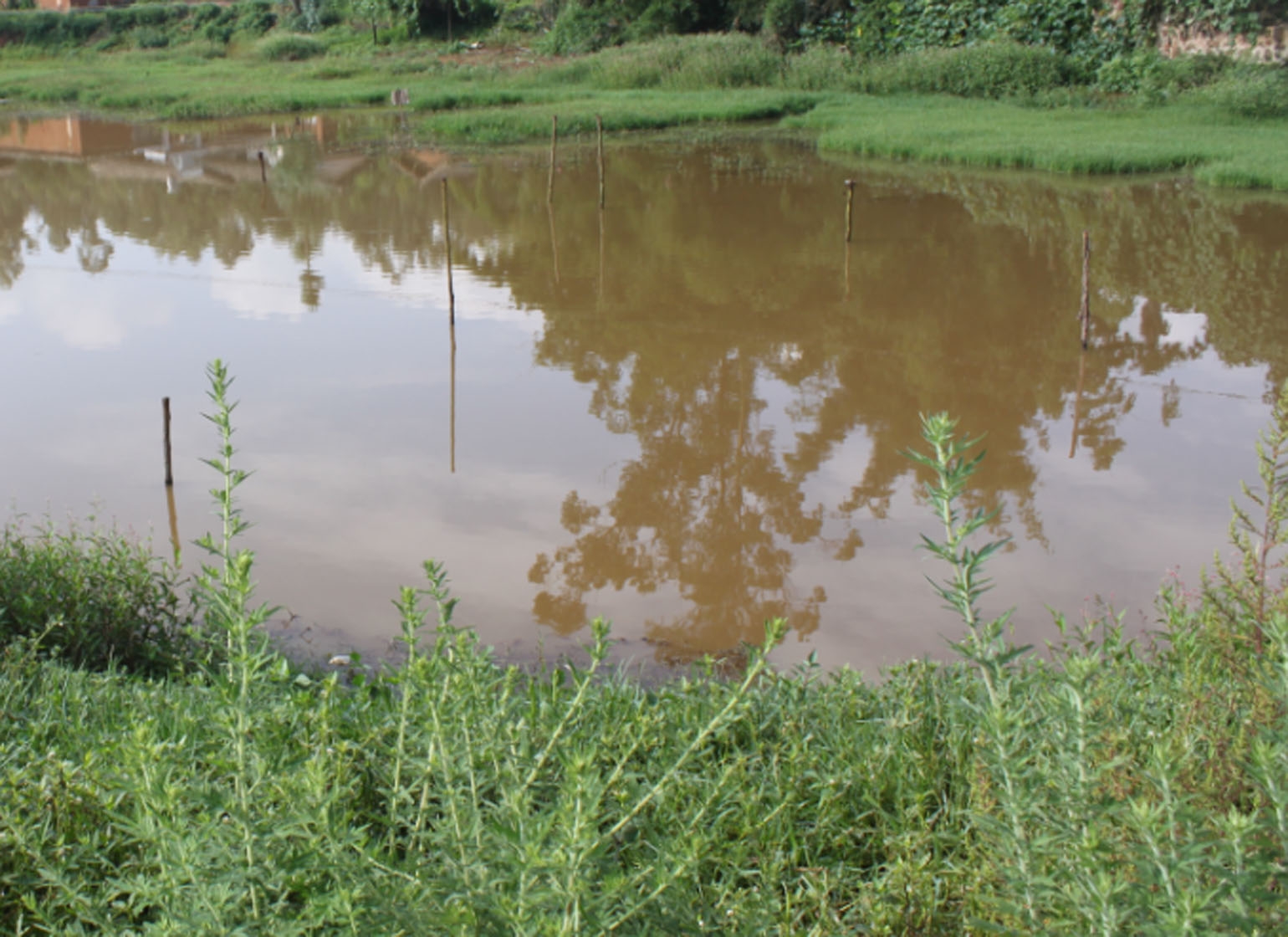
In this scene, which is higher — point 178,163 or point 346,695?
point 178,163

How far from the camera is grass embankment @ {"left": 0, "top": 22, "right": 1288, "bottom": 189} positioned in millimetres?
16922

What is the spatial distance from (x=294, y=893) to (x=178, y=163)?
19.4 m

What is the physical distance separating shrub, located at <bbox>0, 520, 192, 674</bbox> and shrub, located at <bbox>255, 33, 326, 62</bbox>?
34.7m

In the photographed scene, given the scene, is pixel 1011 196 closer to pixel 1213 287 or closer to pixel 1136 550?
pixel 1213 287

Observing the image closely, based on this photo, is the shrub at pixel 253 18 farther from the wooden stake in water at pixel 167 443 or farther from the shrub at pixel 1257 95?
the wooden stake in water at pixel 167 443

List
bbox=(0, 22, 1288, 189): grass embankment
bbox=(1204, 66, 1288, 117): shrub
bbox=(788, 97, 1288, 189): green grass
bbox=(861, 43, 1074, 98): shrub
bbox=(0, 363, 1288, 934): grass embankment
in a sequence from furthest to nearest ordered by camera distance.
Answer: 1. bbox=(861, 43, 1074, 98): shrub
2. bbox=(1204, 66, 1288, 117): shrub
3. bbox=(0, 22, 1288, 189): grass embankment
4. bbox=(788, 97, 1288, 189): green grass
5. bbox=(0, 363, 1288, 934): grass embankment

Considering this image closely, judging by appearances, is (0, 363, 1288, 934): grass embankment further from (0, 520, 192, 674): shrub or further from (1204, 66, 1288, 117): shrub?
(1204, 66, 1288, 117): shrub

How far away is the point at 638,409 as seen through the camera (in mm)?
7836

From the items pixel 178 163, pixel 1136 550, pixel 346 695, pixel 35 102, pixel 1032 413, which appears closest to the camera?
pixel 346 695

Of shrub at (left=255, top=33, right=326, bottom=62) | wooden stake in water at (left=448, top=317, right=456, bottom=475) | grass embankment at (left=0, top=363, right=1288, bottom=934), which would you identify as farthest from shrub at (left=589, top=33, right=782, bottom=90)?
grass embankment at (left=0, top=363, right=1288, bottom=934)

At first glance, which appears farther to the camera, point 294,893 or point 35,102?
point 35,102

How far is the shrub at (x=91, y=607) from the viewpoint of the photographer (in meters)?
4.20

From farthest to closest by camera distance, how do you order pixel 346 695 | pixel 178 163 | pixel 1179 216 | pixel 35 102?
pixel 35 102
pixel 178 163
pixel 1179 216
pixel 346 695

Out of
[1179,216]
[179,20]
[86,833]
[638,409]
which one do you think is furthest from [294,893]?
[179,20]
